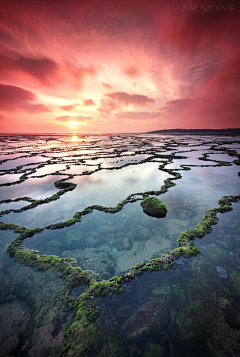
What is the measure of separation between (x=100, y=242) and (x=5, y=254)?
2.87 meters

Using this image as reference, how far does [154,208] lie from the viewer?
667 cm

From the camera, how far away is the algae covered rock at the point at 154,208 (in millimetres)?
6574

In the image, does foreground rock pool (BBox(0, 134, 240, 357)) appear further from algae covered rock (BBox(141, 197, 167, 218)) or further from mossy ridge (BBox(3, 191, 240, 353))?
algae covered rock (BBox(141, 197, 167, 218))

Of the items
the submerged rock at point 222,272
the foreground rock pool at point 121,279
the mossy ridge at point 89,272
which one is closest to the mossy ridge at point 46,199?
the foreground rock pool at point 121,279

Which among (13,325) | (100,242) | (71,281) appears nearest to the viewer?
(13,325)

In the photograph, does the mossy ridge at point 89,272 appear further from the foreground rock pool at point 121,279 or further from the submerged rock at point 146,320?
the submerged rock at point 146,320

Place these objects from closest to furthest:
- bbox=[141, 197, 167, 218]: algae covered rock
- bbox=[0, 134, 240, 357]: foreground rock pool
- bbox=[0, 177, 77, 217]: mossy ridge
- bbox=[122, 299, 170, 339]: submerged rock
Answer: bbox=[0, 134, 240, 357]: foreground rock pool
bbox=[122, 299, 170, 339]: submerged rock
bbox=[141, 197, 167, 218]: algae covered rock
bbox=[0, 177, 77, 217]: mossy ridge

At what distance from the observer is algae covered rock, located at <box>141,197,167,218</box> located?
259 inches

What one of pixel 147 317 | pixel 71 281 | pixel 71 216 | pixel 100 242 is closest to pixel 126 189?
pixel 71 216

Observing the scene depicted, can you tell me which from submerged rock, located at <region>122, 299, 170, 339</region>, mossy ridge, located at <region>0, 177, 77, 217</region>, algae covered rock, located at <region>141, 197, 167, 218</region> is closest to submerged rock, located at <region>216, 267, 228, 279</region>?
submerged rock, located at <region>122, 299, 170, 339</region>

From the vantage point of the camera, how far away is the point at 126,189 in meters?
9.70

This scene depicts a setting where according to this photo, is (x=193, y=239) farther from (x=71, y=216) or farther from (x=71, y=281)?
(x=71, y=216)

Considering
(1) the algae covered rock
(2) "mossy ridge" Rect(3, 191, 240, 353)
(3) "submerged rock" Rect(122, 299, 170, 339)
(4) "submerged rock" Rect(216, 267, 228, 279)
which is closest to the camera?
(3) "submerged rock" Rect(122, 299, 170, 339)

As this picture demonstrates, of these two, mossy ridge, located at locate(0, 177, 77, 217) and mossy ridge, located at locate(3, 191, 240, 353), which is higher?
mossy ridge, located at locate(3, 191, 240, 353)
